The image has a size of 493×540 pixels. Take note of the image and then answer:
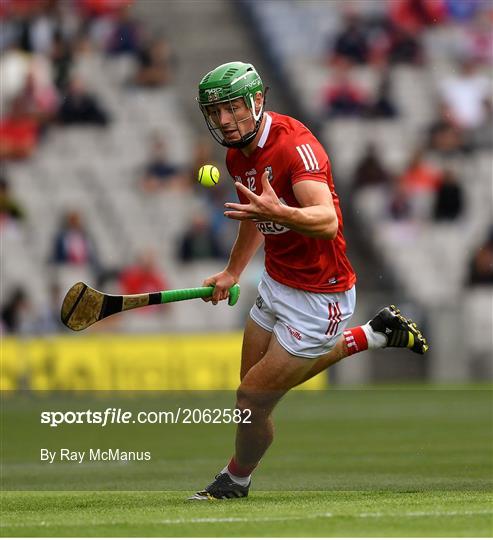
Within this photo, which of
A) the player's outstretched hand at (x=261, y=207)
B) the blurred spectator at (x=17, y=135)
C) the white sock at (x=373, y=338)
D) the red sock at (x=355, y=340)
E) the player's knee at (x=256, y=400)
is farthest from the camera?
the blurred spectator at (x=17, y=135)

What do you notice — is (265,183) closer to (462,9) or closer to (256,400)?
(256,400)

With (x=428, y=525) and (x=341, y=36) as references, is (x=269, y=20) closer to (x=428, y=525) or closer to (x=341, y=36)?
(x=341, y=36)

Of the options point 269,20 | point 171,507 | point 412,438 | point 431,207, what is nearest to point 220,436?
point 412,438

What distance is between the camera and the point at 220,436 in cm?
1448

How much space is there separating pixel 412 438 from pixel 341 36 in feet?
40.2

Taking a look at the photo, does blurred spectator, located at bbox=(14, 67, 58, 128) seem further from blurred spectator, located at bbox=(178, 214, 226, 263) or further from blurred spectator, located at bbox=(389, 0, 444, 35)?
blurred spectator, located at bbox=(389, 0, 444, 35)

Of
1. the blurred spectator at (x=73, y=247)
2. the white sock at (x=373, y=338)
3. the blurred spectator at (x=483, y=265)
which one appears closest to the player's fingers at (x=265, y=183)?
the white sock at (x=373, y=338)

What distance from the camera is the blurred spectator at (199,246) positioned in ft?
69.3

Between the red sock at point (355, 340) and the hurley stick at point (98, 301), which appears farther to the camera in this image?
the red sock at point (355, 340)

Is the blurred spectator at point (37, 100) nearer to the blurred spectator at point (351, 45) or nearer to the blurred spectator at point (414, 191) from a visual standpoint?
the blurred spectator at point (351, 45)

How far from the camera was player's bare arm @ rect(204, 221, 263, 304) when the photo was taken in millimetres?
9188

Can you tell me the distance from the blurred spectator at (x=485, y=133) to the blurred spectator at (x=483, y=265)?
198 cm

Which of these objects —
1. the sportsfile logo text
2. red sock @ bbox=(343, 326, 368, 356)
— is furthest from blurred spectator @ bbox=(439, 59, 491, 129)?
red sock @ bbox=(343, 326, 368, 356)

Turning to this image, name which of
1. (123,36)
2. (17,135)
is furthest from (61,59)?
(17,135)
